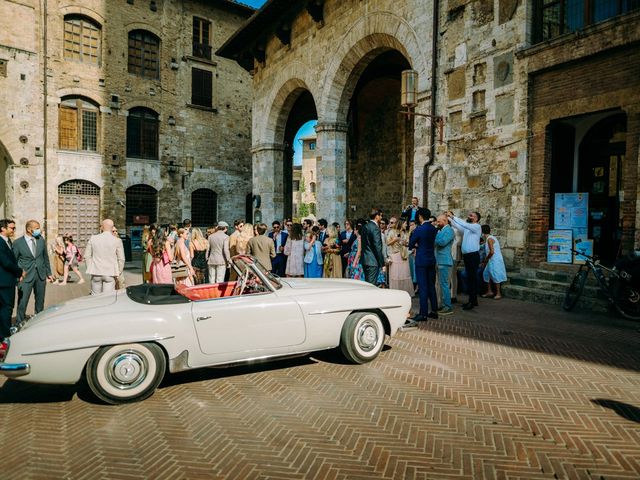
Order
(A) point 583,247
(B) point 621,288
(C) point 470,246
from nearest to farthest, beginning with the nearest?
(B) point 621,288, (C) point 470,246, (A) point 583,247

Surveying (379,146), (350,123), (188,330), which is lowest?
(188,330)

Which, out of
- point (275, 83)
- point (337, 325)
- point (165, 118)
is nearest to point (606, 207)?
point (337, 325)

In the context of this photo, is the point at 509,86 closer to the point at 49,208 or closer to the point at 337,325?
the point at 337,325

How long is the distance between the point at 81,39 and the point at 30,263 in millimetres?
17454

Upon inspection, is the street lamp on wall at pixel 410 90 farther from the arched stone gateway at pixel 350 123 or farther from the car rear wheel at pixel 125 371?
the car rear wheel at pixel 125 371

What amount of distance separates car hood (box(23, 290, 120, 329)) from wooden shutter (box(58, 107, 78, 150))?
59.6 feet

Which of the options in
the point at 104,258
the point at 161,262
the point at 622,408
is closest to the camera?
the point at 622,408

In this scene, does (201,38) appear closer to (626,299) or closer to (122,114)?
(122,114)

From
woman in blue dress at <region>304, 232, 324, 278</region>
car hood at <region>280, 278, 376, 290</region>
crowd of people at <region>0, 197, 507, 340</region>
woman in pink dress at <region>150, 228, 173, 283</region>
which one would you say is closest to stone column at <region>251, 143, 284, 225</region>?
crowd of people at <region>0, 197, 507, 340</region>

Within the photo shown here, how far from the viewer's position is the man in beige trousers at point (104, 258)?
6594 millimetres

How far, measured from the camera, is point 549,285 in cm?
872

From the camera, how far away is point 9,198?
18453 mm

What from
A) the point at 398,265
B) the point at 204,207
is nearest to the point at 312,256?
the point at 398,265

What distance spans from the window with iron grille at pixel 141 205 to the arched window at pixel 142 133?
5.36 ft
